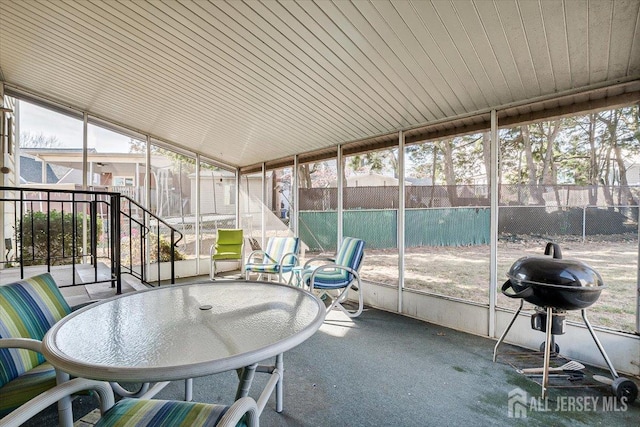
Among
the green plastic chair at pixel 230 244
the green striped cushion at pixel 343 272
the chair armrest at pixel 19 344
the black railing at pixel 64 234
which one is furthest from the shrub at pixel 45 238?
the chair armrest at pixel 19 344

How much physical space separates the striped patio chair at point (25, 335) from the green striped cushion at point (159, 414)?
1.39ft

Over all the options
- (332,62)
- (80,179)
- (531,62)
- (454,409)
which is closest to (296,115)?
(332,62)

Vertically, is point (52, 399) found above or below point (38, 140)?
below

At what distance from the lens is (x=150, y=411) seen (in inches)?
48.4

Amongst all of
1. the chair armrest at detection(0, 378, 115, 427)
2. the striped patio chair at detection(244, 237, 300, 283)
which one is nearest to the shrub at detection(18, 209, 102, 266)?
the striped patio chair at detection(244, 237, 300, 283)

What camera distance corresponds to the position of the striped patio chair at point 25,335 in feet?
4.52

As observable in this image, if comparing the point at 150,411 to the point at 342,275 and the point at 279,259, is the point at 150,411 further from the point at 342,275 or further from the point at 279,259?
the point at 279,259

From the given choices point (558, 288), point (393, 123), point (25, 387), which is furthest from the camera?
point (393, 123)


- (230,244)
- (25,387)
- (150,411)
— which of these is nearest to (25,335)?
(25,387)

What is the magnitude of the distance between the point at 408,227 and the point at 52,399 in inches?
146

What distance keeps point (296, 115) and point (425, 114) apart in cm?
157

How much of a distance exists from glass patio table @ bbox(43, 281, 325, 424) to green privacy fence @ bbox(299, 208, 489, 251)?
2.42 m

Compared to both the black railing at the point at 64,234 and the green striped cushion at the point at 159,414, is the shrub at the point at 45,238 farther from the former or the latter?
the green striped cushion at the point at 159,414

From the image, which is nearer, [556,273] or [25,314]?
[25,314]
